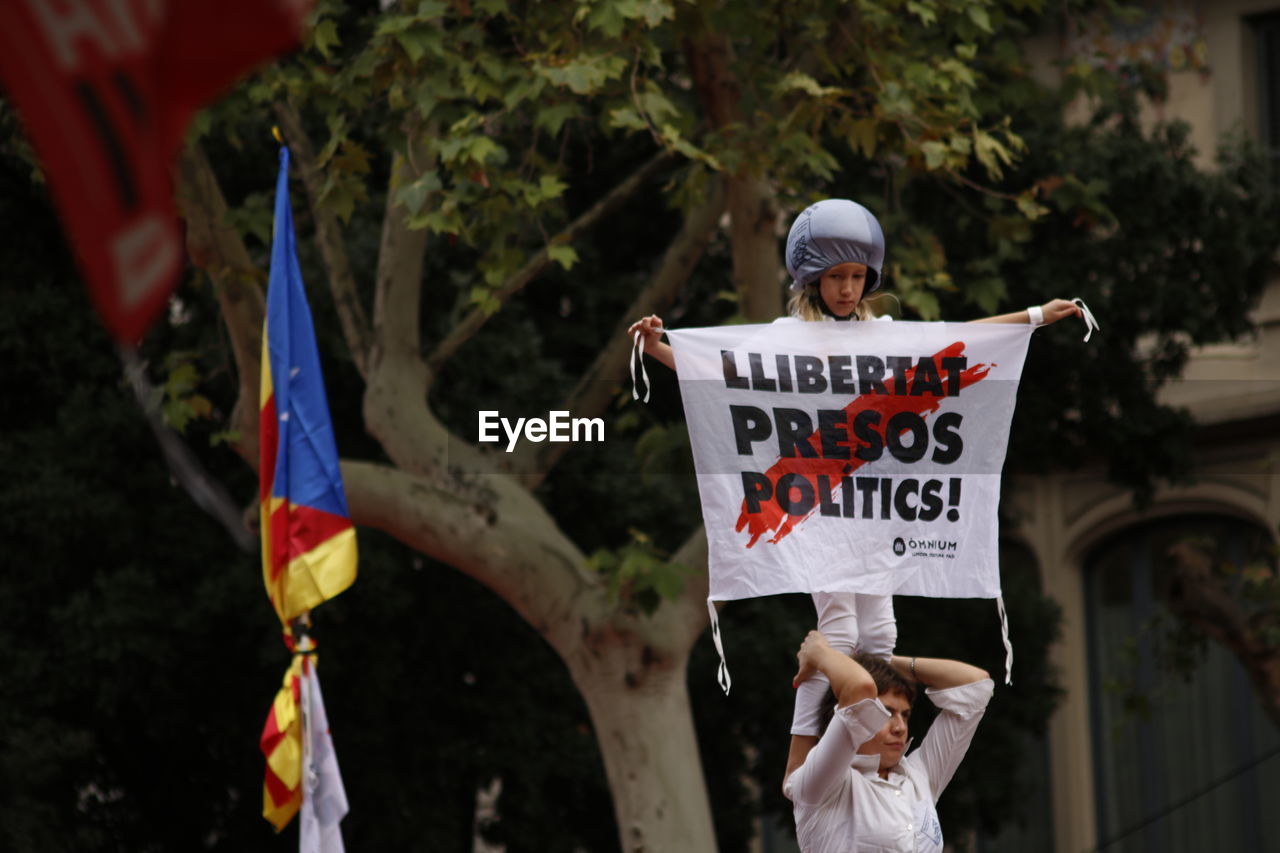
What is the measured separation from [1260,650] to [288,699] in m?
5.69

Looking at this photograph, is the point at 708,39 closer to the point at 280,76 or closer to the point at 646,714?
the point at 280,76

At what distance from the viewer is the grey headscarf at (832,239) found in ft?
15.5

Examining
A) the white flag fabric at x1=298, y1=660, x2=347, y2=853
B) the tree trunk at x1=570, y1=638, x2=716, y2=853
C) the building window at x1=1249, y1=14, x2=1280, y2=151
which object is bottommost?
the white flag fabric at x1=298, y1=660, x2=347, y2=853

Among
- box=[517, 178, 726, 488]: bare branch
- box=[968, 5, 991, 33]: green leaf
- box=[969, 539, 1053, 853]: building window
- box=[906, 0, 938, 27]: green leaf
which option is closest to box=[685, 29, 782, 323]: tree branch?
box=[517, 178, 726, 488]: bare branch

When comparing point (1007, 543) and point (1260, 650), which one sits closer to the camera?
point (1260, 650)

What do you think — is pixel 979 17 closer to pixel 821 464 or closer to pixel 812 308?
pixel 812 308

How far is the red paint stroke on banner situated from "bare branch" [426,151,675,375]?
4438mm

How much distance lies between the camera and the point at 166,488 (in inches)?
484

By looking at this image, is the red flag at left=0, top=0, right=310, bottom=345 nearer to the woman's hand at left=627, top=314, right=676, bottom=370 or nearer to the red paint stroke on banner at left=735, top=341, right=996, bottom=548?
the woman's hand at left=627, top=314, right=676, bottom=370

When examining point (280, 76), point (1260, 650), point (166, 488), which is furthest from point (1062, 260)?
point (166, 488)

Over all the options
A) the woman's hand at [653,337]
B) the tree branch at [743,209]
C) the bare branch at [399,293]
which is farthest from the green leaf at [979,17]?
the woman's hand at [653,337]

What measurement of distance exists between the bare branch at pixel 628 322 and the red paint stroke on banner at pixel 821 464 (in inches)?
202

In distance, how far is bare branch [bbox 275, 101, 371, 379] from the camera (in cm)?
1065

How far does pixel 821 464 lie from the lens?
5055 millimetres
